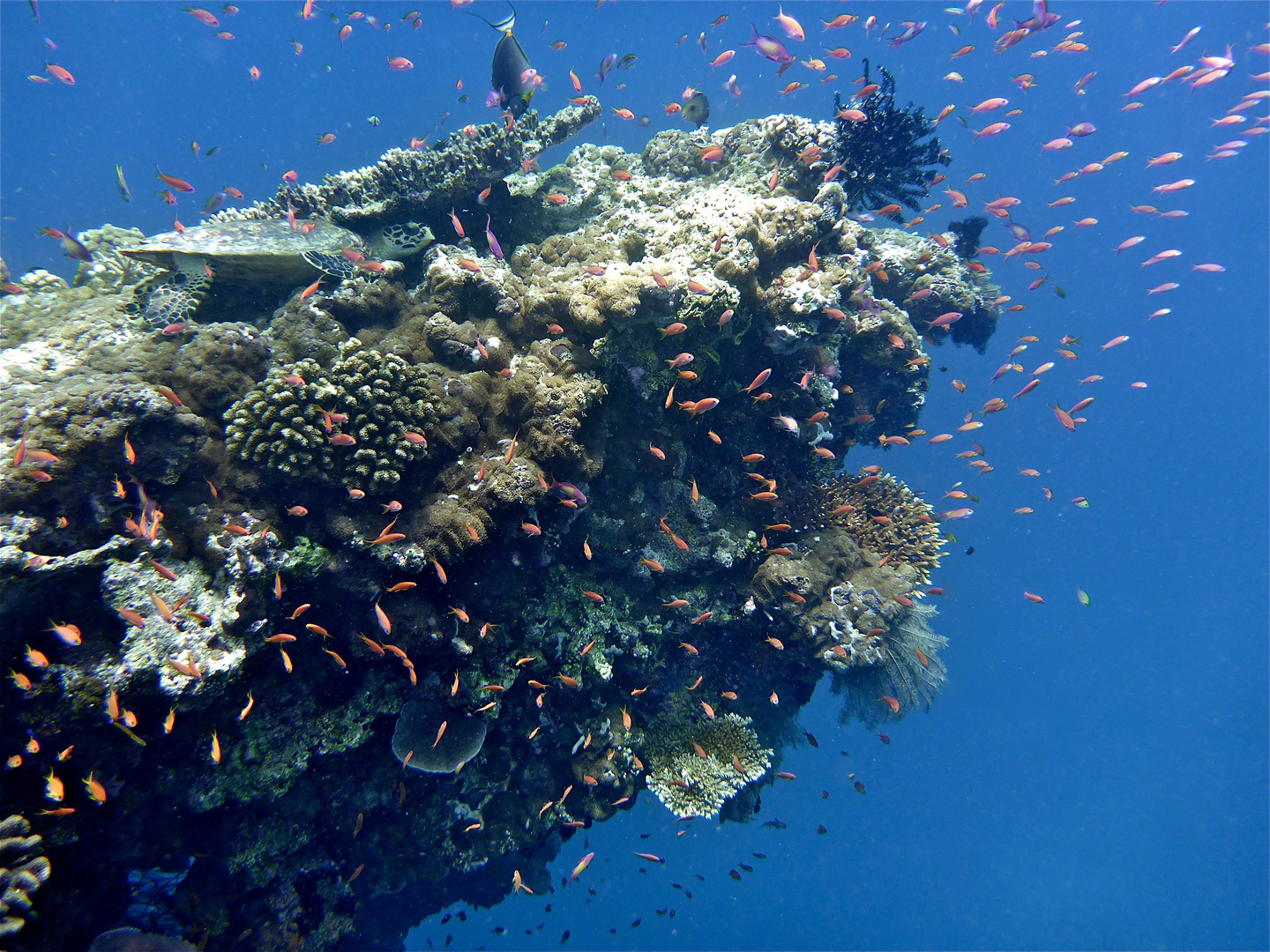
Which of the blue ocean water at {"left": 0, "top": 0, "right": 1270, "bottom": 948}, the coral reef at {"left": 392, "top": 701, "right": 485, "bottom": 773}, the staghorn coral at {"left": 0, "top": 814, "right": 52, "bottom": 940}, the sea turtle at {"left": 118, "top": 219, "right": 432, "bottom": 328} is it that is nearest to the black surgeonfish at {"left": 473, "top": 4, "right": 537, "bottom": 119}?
the sea turtle at {"left": 118, "top": 219, "right": 432, "bottom": 328}

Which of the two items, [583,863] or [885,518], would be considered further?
[885,518]

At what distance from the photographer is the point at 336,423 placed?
5.03 meters

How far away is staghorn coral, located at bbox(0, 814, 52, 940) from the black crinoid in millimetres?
13383

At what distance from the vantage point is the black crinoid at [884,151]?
367 inches

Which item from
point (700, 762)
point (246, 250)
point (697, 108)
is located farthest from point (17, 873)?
point (697, 108)

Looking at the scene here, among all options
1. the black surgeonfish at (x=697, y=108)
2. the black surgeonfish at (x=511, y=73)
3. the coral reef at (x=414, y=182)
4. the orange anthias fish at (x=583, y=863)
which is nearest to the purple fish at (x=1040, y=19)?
the black surgeonfish at (x=697, y=108)

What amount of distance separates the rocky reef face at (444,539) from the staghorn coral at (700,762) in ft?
0.15

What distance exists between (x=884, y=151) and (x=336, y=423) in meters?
10.5

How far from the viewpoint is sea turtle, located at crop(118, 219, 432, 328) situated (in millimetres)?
6285

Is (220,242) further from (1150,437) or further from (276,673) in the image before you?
(1150,437)

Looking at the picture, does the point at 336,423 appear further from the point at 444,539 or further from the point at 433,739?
the point at 433,739

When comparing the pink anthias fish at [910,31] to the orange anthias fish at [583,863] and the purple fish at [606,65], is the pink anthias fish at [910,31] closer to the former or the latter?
the purple fish at [606,65]

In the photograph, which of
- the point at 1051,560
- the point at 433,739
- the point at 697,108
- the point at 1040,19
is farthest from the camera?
the point at 1051,560

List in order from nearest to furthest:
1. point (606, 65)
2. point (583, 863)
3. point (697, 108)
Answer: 1. point (583, 863)
2. point (606, 65)
3. point (697, 108)
